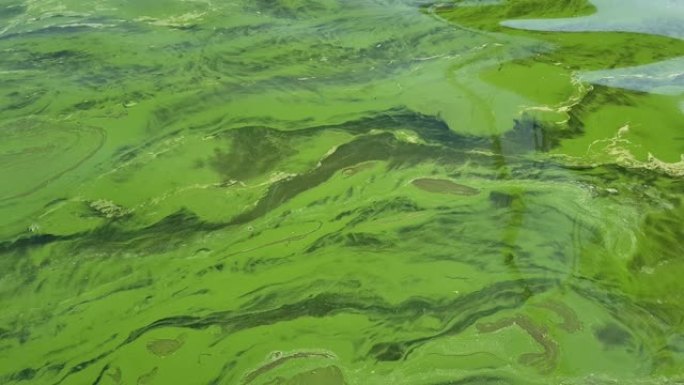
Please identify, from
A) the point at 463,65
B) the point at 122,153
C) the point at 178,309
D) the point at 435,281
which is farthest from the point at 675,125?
the point at 122,153

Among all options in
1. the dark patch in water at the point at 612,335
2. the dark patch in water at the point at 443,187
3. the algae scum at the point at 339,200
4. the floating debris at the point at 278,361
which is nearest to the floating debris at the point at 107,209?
the algae scum at the point at 339,200

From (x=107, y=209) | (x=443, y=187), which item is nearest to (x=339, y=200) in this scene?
(x=443, y=187)

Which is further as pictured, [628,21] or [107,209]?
[628,21]

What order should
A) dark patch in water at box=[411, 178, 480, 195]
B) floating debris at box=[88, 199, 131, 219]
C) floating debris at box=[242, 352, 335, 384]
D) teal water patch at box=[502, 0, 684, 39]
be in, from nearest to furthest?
floating debris at box=[242, 352, 335, 384]
floating debris at box=[88, 199, 131, 219]
dark patch in water at box=[411, 178, 480, 195]
teal water patch at box=[502, 0, 684, 39]

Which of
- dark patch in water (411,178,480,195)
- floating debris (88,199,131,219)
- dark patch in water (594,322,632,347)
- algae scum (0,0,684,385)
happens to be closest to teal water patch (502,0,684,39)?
algae scum (0,0,684,385)

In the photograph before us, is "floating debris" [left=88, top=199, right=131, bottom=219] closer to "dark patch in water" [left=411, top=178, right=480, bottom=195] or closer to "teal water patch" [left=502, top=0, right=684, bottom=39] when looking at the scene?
"dark patch in water" [left=411, top=178, right=480, bottom=195]

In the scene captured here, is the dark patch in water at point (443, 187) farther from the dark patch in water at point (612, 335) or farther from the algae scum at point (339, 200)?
the dark patch in water at point (612, 335)

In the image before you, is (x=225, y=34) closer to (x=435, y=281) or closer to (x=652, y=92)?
(x=435, y=281)

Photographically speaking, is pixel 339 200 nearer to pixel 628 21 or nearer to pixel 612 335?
pixel 612 335

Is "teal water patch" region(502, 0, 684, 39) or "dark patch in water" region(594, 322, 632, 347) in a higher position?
"teal water patch" region(502, 0, 684, 39)
